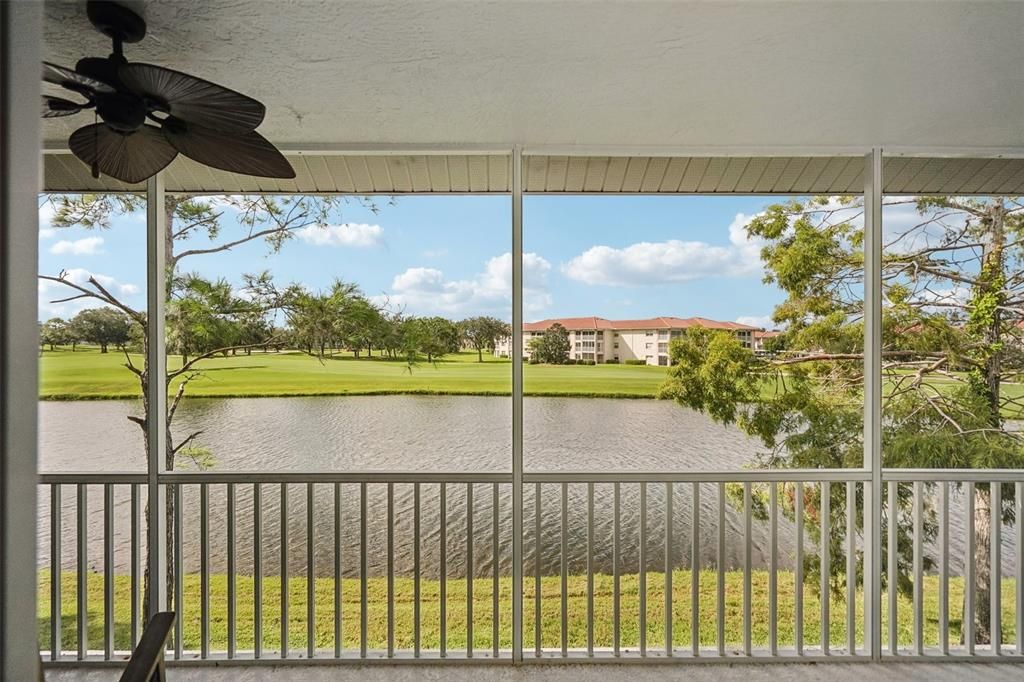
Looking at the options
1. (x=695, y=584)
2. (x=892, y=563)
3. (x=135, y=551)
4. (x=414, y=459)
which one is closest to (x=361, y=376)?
(x=414, y=459)

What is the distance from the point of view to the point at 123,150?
5.64ft

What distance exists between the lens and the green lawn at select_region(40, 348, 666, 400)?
3318mm

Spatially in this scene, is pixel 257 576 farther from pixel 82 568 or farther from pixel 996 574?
pixel 996 574

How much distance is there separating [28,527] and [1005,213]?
4.49 meters

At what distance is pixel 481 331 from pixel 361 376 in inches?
32.1

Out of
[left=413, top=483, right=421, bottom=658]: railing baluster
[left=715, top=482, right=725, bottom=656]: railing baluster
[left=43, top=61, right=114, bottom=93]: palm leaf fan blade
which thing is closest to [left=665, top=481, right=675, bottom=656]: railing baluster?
[left=715, top=482, right=725, bottom=656]: railing baluster

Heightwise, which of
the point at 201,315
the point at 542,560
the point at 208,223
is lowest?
the point at 542,560

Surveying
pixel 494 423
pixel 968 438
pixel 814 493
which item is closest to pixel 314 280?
pixel 494 423

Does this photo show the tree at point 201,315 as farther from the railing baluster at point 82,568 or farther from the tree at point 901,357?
the tree at point 901,357

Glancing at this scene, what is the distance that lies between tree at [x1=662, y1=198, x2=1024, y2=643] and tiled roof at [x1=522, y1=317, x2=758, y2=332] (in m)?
0.10

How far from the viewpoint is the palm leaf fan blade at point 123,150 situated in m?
1.63

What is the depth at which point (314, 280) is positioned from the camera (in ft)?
10.8

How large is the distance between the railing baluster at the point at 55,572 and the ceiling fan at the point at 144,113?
1.78 m

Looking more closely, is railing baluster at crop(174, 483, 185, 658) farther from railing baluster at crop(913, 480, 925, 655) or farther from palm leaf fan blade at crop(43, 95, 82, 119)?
railing baluster at crop(913, 480, 925, 655)
